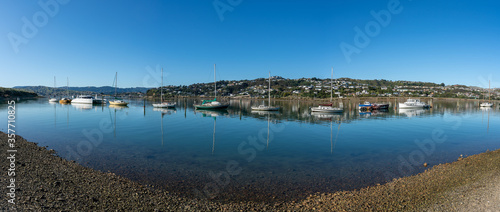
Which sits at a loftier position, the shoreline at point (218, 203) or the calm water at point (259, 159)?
the shoreline at point (218, 203)

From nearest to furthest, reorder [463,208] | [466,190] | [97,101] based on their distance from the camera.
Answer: [463,208], [466,190], [97,101]

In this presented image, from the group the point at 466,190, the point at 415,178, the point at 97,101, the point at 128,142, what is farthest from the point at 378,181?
the point at 97,101

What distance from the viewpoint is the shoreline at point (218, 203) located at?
777cm

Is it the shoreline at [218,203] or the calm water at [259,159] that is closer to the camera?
the shoreline at [218,203]

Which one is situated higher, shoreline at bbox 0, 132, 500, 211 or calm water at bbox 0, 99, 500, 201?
shoreline at bbox 0, 132, 500, 211

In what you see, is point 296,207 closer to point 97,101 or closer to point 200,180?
point 200,180

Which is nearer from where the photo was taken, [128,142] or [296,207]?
[296,207]

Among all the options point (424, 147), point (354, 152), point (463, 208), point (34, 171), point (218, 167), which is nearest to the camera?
point (463, 208)

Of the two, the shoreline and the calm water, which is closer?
the shoreline

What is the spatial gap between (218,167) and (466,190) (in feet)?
35.6

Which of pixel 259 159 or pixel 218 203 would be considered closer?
pixel 218 203

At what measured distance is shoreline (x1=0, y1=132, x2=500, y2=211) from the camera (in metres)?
7.77

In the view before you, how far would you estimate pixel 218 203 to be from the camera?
8.74 meters

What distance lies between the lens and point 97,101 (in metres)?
84.5
